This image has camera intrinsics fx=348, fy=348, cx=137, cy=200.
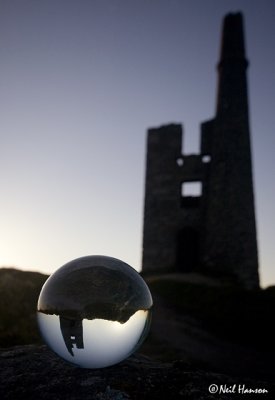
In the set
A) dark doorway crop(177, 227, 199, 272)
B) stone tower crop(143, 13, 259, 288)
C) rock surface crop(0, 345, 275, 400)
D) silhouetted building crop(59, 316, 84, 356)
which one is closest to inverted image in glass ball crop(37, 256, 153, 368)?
silhouetted building crop(59, 316, 84, 356)

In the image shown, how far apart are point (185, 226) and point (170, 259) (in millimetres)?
2384

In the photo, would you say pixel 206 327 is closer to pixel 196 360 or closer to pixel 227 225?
pixel 196 360

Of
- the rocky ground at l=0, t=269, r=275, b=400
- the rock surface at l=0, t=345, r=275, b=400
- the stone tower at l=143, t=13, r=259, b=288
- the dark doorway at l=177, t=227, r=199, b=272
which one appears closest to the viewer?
the rock surface at l=0, t=345, r=275, b=400

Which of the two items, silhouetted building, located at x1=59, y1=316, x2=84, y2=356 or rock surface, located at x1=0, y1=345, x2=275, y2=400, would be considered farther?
silhouetted building, located at x1=59, y1=316, x2=84, y2=356

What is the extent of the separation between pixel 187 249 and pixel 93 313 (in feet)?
67.7

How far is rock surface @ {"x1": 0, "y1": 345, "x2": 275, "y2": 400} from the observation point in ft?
7.82

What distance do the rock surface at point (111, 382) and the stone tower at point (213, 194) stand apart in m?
17.5

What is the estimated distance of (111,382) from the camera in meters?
2.56

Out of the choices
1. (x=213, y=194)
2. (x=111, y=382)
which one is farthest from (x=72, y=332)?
(x=213, y=194)

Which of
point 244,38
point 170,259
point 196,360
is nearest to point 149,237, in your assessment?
point 170,259

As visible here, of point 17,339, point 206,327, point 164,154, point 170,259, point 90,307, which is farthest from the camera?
point 164,154

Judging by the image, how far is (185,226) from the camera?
23.0 m

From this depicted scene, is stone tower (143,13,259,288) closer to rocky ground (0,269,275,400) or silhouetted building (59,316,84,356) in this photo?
rocky ground (0,269,275,400)

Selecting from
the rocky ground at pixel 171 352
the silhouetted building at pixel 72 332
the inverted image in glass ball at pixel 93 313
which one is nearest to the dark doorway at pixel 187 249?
the rocky ground at pixel 171 352
